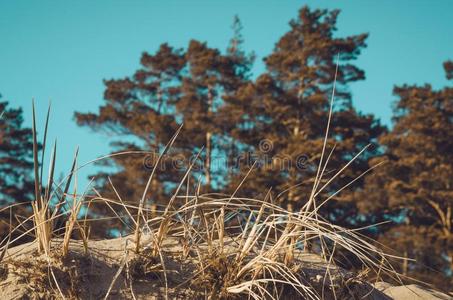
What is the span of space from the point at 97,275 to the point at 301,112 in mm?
18337

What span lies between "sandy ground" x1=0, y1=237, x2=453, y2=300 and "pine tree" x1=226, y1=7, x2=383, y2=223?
48.7ft

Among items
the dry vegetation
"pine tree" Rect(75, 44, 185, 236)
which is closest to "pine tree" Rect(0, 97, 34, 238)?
"pine tree" Rect(75, 44, 185, 236)

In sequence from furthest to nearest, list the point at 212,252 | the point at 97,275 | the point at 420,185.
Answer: the point at 420,185 → the point at 212,252 → the point at 97,275

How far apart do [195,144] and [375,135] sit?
6565mm

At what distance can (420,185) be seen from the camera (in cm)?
1797

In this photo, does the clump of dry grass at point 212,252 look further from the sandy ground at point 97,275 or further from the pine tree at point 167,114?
the pine tree at point 167,114

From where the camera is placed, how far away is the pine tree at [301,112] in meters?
17.7

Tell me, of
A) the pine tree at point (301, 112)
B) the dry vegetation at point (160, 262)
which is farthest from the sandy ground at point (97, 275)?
the pine tree at point (301, 112)

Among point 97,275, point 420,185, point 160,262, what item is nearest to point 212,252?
point 160,262

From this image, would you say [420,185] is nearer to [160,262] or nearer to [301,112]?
[301,112]

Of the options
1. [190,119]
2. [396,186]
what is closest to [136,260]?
[396,186]

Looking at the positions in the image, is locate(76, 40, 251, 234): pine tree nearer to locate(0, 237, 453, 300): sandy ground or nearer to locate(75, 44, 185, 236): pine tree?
locate(75, 44, 185, 236): pine tree

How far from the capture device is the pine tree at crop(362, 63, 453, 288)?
16.7m

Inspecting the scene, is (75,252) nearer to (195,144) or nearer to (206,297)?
(206,297)
